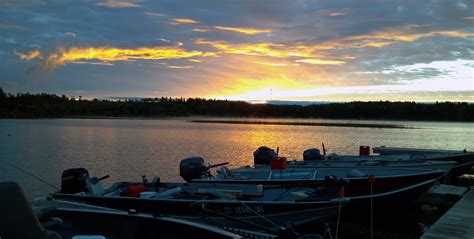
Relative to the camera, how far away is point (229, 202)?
10.4m

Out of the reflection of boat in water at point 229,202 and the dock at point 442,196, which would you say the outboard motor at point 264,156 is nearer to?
the dock at point 442,196

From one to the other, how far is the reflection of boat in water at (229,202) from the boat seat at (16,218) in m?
4.47

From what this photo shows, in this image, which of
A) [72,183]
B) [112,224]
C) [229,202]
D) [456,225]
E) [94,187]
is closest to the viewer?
[112,224]

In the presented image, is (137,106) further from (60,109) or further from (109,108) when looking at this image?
(60,109)

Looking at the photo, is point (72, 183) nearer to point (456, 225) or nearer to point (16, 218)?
point (16, 218)

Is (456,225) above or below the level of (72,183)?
below

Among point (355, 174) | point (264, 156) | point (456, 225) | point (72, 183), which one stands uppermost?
point (264, 156)

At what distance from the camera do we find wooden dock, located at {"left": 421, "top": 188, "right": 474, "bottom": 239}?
983 cm

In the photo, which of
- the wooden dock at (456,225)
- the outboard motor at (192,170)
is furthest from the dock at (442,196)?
the outboard motor at (192,170)

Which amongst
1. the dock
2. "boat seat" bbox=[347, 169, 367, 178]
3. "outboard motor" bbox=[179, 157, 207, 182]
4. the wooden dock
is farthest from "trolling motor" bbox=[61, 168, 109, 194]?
the dock

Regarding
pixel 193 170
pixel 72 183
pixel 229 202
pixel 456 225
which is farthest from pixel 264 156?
pixel 456 225

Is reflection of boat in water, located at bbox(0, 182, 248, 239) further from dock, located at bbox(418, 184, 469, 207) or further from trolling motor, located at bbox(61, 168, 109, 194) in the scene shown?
dock, located at bbox(418, 184, 469, 207)

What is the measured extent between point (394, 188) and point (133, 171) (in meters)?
15.9

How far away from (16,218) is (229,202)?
5.65m
